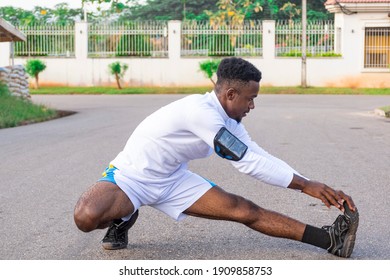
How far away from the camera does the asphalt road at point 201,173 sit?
6.56 m

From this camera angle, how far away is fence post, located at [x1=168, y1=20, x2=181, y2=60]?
42.4m

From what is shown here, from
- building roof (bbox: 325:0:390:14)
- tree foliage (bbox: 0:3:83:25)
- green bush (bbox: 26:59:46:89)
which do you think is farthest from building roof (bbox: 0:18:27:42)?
tree foliage (bbox: 0:3:83:25)

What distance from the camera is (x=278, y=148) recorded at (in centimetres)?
1439

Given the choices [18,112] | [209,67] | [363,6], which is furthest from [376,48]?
[18,112]

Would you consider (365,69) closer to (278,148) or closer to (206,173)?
(278,148)

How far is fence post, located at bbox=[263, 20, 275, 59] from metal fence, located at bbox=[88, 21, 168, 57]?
450 centimetres

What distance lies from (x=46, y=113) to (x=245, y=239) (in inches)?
649

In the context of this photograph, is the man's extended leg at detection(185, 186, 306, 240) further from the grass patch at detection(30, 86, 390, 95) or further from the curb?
the grass patch at detection(30, 86, 390, 95)

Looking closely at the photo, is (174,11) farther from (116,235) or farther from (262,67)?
(116,235)

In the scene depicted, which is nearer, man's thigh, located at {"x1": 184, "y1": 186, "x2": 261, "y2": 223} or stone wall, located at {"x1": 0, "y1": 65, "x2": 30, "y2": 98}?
man's thigh, located at {"x1": 184, "y1": 186, "x2": 261, "y2": 223}

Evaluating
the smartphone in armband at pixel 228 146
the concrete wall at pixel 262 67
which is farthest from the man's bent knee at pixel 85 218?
the concrete wall at pixel 262 67

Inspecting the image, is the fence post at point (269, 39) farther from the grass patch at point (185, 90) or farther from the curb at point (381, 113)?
the curb at point (381, 113)

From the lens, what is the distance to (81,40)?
42.7 metres
